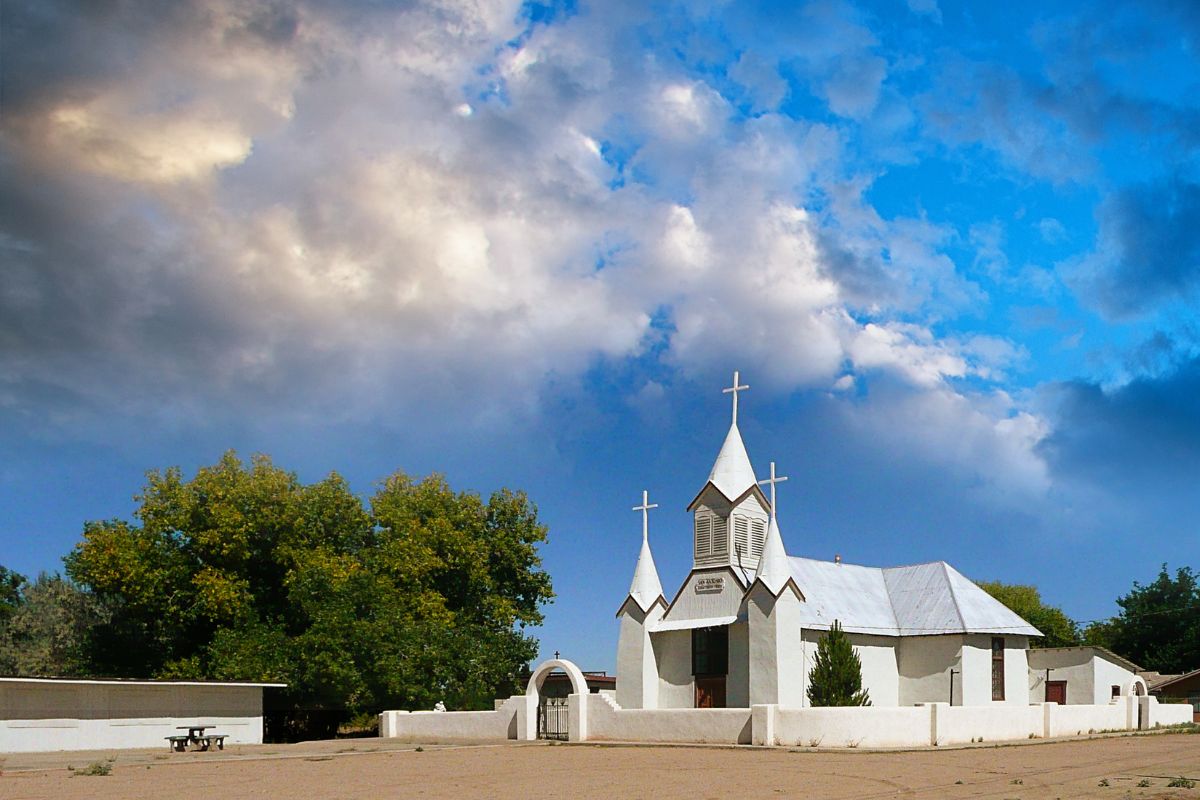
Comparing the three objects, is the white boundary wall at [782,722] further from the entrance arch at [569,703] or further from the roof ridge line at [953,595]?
the roof ridge line at [953,595]

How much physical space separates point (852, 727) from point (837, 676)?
4822 mm

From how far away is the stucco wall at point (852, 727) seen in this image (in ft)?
94.5

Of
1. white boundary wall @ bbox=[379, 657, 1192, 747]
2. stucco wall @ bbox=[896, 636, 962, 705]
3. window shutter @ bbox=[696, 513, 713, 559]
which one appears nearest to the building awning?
window shutter @ bbox=[696, 513, 713, 559]

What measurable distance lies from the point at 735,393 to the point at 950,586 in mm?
10283

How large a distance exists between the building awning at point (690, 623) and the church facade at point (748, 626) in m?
0.05

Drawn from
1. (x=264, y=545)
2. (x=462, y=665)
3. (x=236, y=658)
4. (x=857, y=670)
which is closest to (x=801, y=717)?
(x=857, y=670)

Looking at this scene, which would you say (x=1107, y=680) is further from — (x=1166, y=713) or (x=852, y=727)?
(x=852, y=727)

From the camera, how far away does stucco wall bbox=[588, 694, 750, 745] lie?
31248 mm

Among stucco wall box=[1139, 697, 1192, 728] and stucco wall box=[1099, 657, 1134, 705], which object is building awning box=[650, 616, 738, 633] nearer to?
stucco wall box=[1099, 657, 1134, 705]

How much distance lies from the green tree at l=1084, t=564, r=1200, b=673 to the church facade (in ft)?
104

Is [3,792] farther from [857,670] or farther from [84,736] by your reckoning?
[857,670]

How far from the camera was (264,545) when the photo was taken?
46281 millimetres

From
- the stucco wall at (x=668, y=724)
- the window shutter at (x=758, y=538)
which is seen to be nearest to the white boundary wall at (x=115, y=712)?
the stucco wall at (x=668, y=724)

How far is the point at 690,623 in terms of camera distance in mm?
38844
